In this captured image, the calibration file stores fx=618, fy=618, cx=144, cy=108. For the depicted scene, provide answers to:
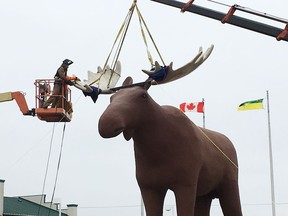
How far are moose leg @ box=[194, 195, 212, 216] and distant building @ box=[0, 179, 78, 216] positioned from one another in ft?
58.2

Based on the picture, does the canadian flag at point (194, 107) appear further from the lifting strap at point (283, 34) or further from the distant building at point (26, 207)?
the distant building at point (26, 207)

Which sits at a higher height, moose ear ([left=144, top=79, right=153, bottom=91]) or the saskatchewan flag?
the saskatchewan flag

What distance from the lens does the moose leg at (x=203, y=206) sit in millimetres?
8680

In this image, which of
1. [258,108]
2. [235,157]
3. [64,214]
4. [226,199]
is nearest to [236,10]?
[235,157]

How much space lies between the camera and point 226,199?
8602mm

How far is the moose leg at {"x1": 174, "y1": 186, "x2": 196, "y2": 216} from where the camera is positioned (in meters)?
7.39

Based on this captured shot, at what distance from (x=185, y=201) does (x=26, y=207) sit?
22.7 metres

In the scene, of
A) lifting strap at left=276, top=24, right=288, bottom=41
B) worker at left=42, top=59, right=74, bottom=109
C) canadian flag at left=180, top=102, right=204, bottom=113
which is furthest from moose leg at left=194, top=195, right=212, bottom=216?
canadian flag at left=180, top=102, right=204, bottom=113

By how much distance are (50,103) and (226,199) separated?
11.2ft

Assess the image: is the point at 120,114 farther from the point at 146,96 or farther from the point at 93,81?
the point at 93,81

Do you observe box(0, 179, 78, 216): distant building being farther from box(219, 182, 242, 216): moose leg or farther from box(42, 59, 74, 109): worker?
box(219, 182, 242, 216): moose leg

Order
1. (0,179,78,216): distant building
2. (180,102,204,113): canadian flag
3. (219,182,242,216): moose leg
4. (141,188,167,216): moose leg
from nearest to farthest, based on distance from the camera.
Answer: (141,188,167,216): moose leg
(219,182,242,216): moose leg
(180,102,204,113): canadian flag
(0,179,78,216): distant building

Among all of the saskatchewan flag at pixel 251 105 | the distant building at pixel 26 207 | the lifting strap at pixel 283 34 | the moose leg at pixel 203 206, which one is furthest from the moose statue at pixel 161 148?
the distant building at pixel 26 207

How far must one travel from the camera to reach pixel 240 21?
904cm
